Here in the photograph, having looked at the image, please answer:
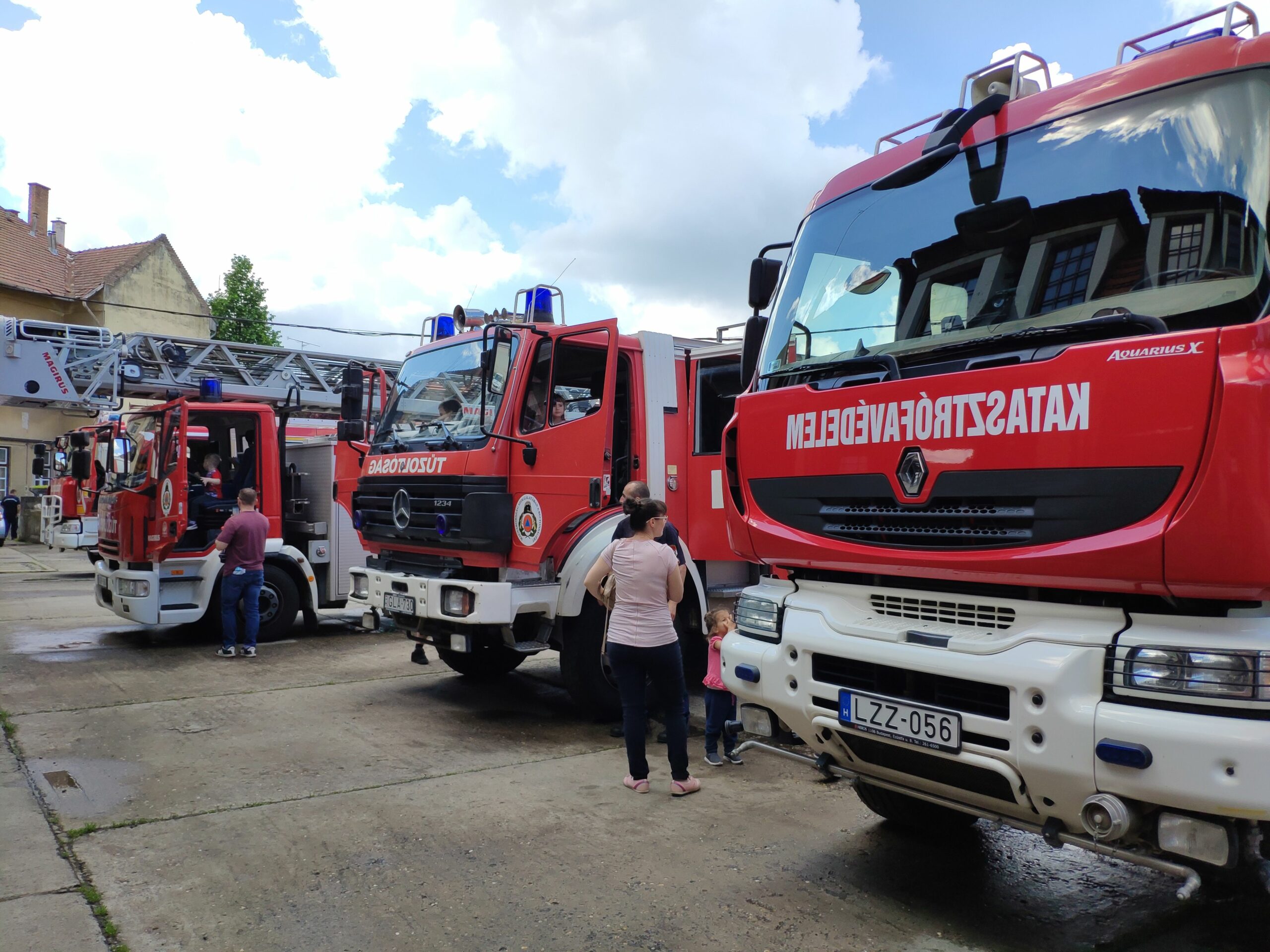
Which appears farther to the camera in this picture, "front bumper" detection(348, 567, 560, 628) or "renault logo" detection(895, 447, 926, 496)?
"front bumper" detection(348, 567, 560, 628)

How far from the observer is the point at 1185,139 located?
2.95m

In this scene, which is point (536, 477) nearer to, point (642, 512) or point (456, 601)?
point (456, 601)

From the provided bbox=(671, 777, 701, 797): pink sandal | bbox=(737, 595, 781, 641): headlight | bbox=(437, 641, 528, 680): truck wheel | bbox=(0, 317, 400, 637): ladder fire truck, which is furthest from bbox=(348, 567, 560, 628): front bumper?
bbox=(737, 595, 781, 641): headlight

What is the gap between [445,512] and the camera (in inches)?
253

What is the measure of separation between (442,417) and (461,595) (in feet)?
4.36

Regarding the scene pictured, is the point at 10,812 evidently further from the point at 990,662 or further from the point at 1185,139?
the point at 1185,139

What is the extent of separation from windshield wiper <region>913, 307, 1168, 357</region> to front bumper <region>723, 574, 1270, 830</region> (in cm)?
82

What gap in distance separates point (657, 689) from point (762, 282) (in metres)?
2.24

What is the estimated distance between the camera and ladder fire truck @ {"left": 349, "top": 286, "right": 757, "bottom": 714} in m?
6.33

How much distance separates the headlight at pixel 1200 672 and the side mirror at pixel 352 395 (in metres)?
6.00

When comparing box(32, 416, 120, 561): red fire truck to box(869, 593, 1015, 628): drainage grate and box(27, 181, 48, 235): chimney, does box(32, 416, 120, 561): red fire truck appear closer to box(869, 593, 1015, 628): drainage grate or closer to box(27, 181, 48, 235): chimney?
box(869, 593, 1015, 628): drainage grate

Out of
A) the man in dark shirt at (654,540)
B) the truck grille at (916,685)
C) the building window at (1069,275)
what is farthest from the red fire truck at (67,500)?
the building window at (1069,275)

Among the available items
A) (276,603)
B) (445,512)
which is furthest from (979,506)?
(276,603)

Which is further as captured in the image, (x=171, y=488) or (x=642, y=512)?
(x=171, y=488)
